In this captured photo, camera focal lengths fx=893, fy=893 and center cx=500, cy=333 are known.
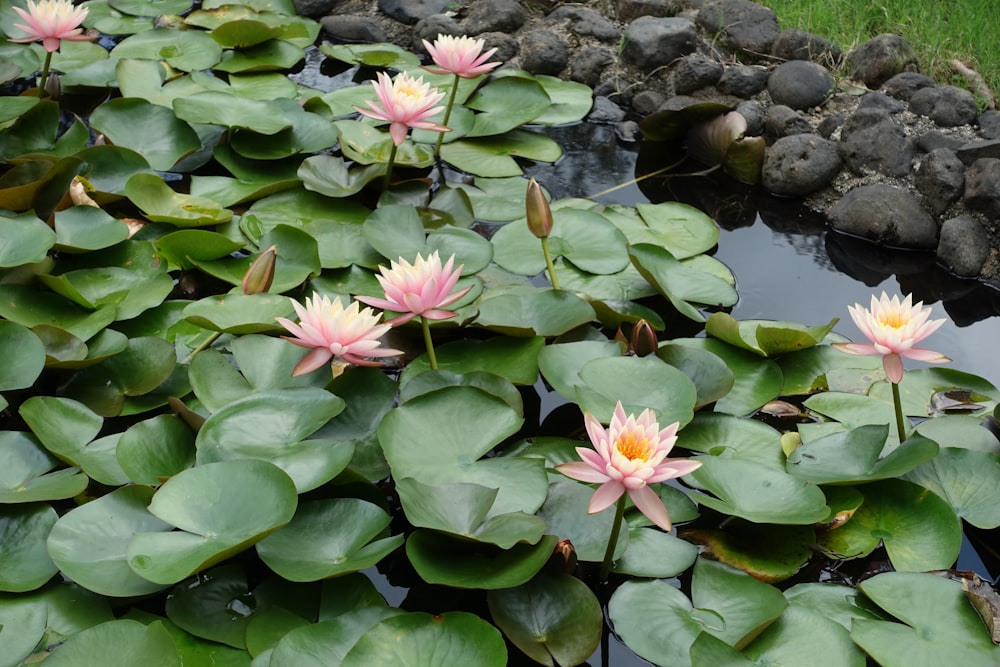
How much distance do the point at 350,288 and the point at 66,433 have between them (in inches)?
32.0

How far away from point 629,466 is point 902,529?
28.4 inches

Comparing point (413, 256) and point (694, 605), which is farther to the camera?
point (413, 256)

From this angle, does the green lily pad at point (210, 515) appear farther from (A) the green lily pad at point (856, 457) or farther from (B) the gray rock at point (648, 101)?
(B) the gray rock at point (648, 101)

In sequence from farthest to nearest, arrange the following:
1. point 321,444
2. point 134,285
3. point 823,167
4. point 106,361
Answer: point 823,167 → point 134,285 → point 106,361 → point 321,444

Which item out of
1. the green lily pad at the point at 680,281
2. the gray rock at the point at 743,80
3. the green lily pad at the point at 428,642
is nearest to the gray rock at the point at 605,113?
the gray rock at the point at 743,80

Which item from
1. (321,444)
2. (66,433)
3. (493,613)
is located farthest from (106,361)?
(493,613)

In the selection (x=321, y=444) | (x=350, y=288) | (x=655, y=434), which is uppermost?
(x=655, y=434)

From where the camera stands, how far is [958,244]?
265cm

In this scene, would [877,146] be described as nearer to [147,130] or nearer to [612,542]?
[612,542]

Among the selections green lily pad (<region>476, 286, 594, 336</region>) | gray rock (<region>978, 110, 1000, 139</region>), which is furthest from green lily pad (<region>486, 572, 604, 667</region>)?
gray rock (<region>978, 110, 1000, 139</region>)

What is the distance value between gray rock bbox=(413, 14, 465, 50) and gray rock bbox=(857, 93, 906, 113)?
1644 millimetres

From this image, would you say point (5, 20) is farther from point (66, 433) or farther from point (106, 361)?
point (66, 433)

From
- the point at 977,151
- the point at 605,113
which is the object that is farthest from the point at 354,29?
the point at 977,151

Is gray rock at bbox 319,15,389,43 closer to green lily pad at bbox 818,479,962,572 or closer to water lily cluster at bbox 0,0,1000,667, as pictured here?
water lily cluster at bbox 0,0,1000,667
